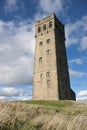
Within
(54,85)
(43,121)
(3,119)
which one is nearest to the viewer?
(3,119)

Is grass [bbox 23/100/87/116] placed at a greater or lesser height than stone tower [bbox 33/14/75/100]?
lesser

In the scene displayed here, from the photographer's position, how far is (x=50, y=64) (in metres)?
44.8

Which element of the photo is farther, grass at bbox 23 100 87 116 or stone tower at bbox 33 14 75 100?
stone tower at bbox 33 14 75 100

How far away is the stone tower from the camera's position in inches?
1693

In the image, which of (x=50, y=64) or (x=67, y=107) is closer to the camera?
(x=67, y=107)

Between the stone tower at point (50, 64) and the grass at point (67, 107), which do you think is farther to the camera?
the stone tower at point (50, 64)

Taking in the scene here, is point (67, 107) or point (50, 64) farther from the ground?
point (50, 64)

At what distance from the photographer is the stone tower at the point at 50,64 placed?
141 feet

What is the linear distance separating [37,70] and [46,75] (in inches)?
123

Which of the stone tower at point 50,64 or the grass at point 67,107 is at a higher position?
the stone tower at point 50,64

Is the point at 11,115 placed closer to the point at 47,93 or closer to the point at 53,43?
the point at 47,93

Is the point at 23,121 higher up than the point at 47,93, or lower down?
lower down

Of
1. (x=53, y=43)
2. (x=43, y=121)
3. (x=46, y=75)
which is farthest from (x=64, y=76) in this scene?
(x=43, y=121)

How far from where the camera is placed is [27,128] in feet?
28.2
